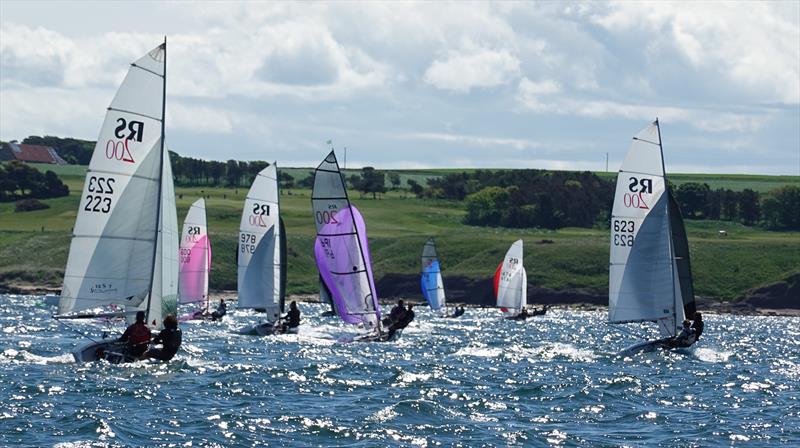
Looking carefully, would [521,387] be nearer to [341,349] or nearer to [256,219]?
[341,349]

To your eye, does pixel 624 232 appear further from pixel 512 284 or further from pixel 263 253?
pixel 512 284

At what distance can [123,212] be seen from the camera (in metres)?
36.2

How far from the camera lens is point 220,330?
5781 centimetres

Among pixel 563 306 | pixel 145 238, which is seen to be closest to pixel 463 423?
pixel 145 238

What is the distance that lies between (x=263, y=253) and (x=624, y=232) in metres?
17.5

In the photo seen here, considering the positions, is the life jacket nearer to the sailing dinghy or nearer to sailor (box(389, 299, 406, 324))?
sailor (box(389, 299, 406, 324))

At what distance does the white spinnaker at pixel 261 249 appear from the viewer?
5700 cm

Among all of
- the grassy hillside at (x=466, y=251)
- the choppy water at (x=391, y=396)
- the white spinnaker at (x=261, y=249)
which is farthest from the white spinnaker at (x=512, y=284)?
the grassy hillside at (x=466, y=251)

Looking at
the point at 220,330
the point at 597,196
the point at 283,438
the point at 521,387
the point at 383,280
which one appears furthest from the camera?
the point at 597,196

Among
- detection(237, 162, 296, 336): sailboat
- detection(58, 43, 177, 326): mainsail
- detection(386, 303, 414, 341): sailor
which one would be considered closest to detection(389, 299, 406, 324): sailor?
detection(386, 303, 414, 341): sailor

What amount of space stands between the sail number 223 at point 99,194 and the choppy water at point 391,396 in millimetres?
4464

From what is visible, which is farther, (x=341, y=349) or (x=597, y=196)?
(x=597, y=196)

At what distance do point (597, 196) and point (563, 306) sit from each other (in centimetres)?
6399

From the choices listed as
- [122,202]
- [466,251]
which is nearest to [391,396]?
[122,202]
